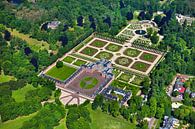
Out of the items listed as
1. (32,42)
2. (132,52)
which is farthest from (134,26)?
(32,42)

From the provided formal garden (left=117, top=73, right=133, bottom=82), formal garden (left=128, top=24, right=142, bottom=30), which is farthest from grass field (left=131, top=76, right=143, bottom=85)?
formal garden (left=128, top=24, right=142, bottom=30)

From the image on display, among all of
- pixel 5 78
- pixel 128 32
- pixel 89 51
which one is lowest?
pixel 5 78

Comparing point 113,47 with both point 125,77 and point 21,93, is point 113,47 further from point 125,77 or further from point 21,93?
point 21,93

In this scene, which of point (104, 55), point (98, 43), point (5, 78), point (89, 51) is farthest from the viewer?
point (98, 43)

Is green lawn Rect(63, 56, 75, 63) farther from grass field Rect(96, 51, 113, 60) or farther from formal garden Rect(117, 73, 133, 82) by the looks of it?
formal garden Rect(117, 73, 133, 82)

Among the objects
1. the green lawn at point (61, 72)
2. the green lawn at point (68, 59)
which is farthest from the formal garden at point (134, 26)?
the green lawn at point (61, 72)

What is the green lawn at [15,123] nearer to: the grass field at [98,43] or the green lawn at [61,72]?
the green lawn at [61,72]
